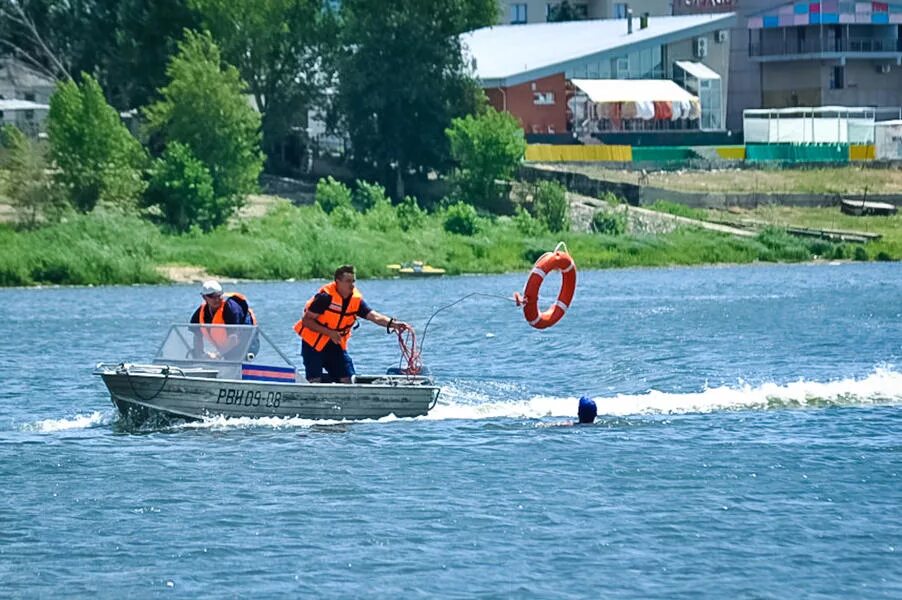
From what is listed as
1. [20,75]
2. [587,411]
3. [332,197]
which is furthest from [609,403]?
[20,75]

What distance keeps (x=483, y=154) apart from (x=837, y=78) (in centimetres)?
2945

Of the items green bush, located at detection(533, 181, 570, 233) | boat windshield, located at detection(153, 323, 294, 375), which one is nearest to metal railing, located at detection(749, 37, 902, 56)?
green bush, located at detection(533, 181, 570, 233)

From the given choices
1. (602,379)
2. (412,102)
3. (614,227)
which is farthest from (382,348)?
(412,102)

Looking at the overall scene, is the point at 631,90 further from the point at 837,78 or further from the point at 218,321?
the point at 218,321

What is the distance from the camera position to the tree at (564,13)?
401ft

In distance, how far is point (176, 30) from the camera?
274 feet

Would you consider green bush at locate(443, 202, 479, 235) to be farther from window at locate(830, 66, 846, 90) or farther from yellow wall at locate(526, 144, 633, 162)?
window at locate(830, 66, 846, 90)

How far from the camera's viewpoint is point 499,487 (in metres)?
22.6

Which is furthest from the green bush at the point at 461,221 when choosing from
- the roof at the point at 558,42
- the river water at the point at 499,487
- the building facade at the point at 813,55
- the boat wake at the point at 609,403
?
the boat wake at the point at 609,403

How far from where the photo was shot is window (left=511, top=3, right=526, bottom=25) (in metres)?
123

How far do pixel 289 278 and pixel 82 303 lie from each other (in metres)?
11.0

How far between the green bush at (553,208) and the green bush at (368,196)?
19.5 ft

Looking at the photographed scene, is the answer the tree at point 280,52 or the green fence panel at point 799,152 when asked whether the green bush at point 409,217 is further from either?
the green fence panel at point 799,152

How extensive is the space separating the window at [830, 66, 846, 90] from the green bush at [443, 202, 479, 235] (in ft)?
109
